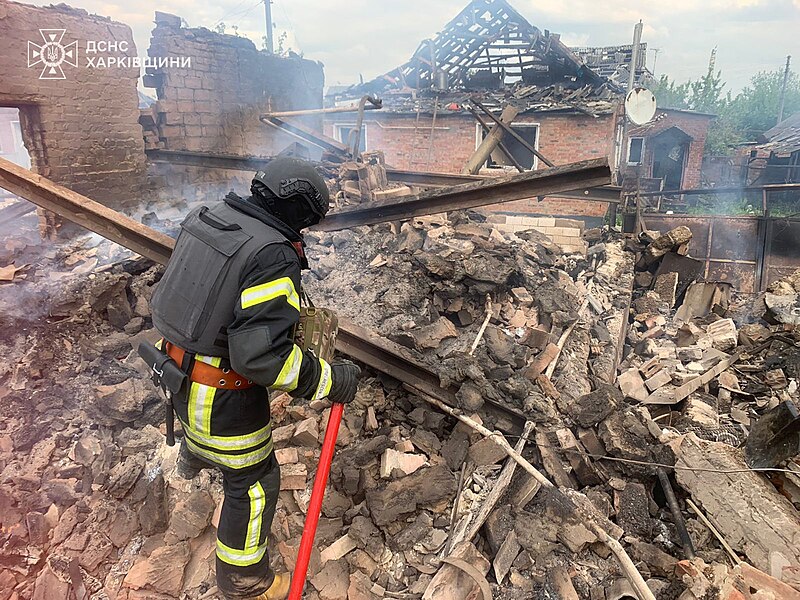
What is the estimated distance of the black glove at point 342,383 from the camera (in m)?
2.32

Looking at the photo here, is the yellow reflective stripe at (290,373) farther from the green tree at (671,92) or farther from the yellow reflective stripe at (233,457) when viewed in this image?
the green tree at (671,92)

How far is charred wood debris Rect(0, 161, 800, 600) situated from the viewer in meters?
2.56

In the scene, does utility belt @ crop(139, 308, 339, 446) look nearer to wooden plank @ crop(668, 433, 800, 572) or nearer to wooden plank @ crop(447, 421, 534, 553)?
wooden plank @ crop(447, 421, 534, 553)

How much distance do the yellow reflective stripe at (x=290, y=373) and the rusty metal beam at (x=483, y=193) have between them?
7.55 ft

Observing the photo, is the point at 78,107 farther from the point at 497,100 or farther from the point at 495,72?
the point at 495,72

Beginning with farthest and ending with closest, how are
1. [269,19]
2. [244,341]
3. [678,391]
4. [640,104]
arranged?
[269,19] → [640,104] → [678,391] → [244,341]

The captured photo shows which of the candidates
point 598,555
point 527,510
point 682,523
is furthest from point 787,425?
point 527,510

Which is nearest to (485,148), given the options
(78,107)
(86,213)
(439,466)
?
(86,213)

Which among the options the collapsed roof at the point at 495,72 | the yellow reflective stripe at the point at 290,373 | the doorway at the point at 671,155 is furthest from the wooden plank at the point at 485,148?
the doorway at the point at 671,155

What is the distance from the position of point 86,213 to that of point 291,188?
2.41 metres

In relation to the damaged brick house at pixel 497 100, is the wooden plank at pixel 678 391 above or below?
below

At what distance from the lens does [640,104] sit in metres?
10.5

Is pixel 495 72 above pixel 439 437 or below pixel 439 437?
above


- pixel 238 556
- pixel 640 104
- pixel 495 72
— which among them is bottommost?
pixel 238 556
